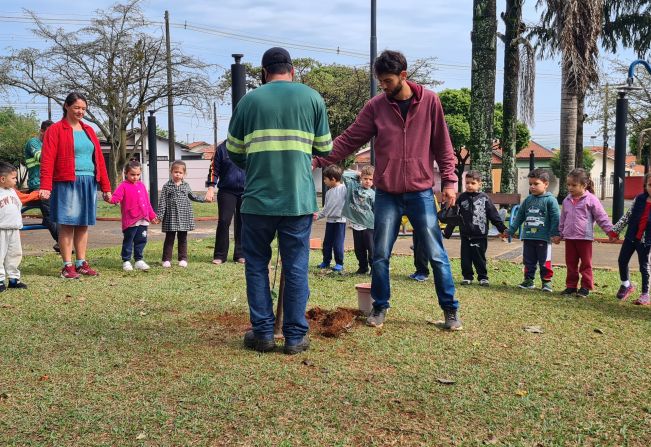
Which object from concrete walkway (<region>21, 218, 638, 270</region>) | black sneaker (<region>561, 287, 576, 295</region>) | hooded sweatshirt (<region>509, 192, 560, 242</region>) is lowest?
concrete walkway (<region>21, 218, 638, 270</region>)

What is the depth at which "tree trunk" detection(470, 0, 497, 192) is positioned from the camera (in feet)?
50.4

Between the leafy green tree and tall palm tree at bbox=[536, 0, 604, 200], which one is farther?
the leafy green tree

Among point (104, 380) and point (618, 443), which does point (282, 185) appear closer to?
point (104, 380)

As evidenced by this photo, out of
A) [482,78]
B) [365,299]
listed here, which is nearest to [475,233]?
[365,299]

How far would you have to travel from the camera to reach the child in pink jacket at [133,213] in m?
8.90

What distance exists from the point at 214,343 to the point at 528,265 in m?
4.43

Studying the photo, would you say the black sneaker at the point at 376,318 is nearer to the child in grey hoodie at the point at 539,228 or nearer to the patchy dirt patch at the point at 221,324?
the patchy dirt patch at the point at 221,324

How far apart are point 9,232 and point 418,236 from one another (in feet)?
13.8

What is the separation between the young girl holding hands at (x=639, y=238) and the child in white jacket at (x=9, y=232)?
608 centimetres

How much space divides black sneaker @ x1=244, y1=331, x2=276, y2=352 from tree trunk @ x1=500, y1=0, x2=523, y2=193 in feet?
47.1

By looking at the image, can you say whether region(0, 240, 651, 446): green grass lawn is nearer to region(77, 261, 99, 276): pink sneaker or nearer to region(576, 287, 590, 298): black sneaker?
region(576, 287, 590, 298): black sneaker

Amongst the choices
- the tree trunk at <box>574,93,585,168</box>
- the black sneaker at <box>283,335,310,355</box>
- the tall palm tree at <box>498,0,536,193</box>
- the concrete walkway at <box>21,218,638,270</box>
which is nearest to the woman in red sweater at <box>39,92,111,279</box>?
the concrete walkway at <box>21,218,638,270</box>

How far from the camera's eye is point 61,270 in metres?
8.41

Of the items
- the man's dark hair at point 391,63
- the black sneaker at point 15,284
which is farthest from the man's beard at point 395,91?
the black sneaker at point 15,284
